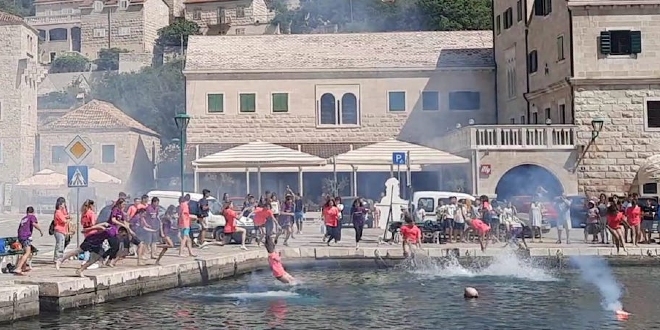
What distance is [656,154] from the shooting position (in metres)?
31.3

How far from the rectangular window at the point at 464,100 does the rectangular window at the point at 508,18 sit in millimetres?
3762

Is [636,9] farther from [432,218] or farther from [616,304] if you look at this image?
[616,304]

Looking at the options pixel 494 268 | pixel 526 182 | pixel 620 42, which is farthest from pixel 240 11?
pixel 494 268

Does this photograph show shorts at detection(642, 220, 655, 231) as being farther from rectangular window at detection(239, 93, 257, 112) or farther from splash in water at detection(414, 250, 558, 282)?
rectangular window at detection(239, 93, 257, 112)

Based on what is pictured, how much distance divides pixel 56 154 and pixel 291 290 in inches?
1481

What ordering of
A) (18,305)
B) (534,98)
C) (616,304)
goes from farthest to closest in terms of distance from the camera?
(534,98), (616,304), (18,305)

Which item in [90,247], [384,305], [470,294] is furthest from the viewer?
[470,294]

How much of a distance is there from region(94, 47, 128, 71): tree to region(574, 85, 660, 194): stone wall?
83.2 metres

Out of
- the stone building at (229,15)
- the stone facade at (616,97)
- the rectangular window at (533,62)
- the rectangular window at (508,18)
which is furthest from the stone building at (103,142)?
the stone building at (229,15)

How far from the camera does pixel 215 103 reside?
41.4 metres

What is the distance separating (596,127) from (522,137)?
9.02 feet

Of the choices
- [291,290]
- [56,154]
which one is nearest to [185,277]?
[291,290]

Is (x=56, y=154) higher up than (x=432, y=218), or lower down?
higher up

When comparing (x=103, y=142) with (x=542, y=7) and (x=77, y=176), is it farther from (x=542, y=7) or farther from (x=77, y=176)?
(x=77, y=176)
